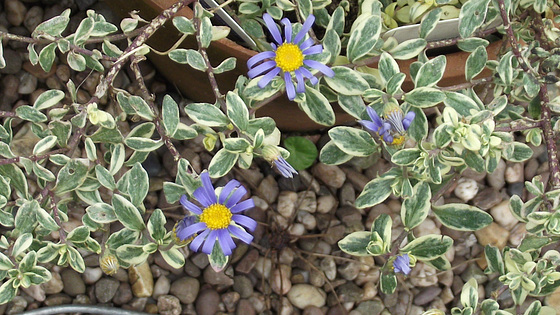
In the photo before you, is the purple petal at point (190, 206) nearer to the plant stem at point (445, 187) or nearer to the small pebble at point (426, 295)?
the plant stem at point (445, 187)

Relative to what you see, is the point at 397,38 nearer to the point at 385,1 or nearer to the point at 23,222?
the point at 385,1

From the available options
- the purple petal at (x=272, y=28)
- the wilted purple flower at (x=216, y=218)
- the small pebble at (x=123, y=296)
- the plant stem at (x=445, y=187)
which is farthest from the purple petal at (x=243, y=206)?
the small pebble at (x=123, y=296)

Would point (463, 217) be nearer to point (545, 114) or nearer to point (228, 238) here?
point (545, 114)

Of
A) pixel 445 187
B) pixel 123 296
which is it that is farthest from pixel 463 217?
pixel 123 296

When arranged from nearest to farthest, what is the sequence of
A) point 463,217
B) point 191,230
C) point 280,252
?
point 191,230, point 463,217, point 280,252

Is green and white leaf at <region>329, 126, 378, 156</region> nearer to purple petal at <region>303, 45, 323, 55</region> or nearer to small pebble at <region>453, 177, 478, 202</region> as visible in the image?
purple petal at <region>303, 45, 323, 55</region>

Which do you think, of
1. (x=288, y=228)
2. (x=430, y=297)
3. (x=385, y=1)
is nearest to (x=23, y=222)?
(x=288, y=228)
